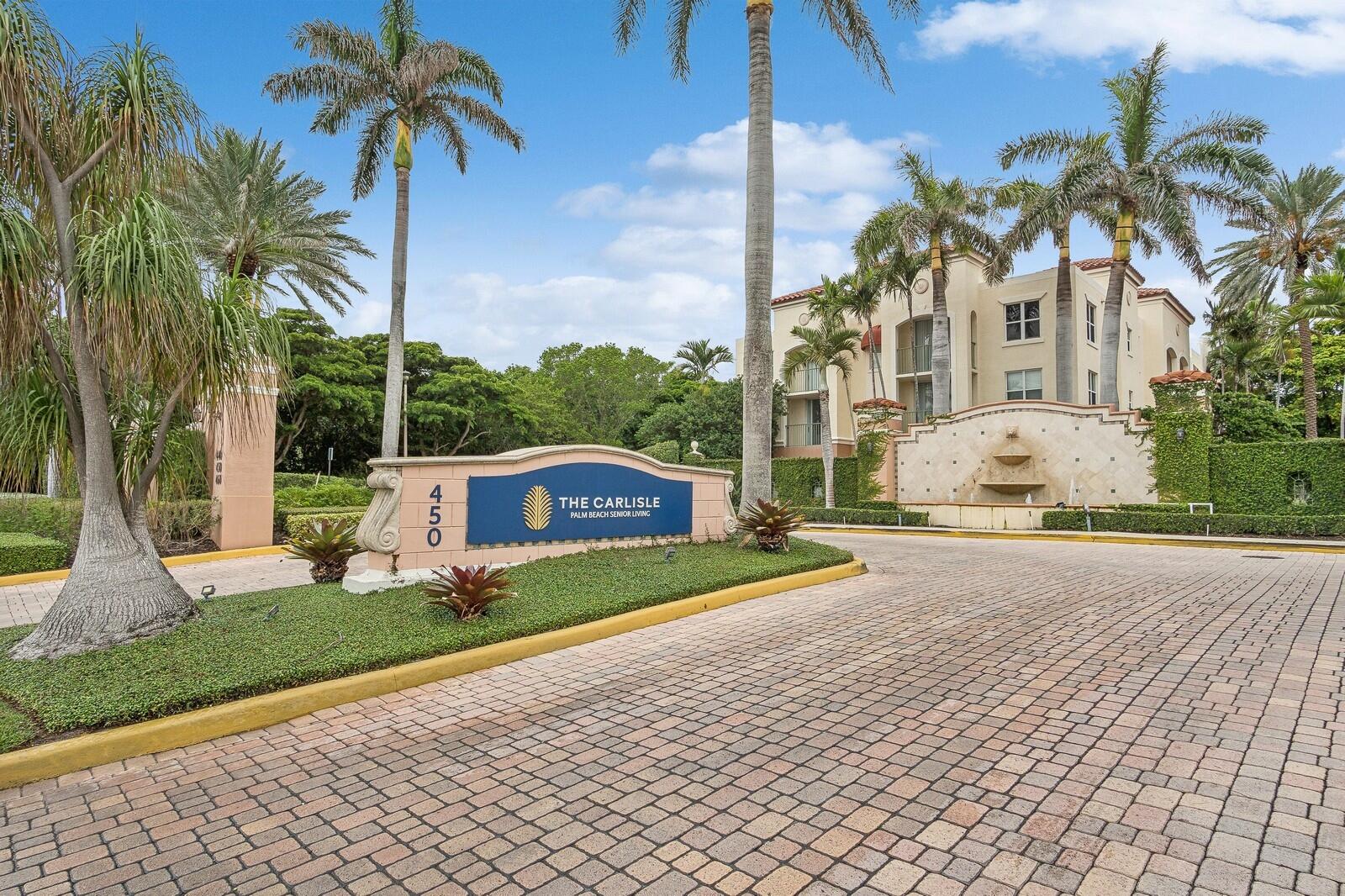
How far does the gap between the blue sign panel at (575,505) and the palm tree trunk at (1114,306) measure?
60.0 ft

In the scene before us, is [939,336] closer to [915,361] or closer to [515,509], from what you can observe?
[915,361]

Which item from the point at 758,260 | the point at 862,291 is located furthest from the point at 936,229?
the point at 758,260

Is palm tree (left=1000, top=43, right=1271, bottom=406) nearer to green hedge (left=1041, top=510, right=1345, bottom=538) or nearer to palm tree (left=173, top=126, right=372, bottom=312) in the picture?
green hedge (left=1041, top=510, right=1345, bottom=538)

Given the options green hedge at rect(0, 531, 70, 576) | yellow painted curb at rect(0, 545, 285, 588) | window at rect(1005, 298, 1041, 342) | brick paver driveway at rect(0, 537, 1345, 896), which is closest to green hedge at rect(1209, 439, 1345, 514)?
window at rect(1005, 298, 1041, 342)

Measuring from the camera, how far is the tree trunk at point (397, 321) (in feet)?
63.9

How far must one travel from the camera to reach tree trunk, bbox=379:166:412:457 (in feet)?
63.9

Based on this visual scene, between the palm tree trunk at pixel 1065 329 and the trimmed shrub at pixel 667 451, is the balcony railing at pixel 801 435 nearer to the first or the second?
the trimmed shrub at pixel 667 451

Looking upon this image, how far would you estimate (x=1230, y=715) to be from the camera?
476 cm

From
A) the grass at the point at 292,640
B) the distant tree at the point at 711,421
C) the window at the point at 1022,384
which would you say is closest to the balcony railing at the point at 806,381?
the distant tree at the point at 711,421

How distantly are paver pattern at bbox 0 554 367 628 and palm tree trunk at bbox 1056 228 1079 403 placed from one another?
79.4 ft

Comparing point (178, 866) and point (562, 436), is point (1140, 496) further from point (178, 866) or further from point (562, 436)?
point (562, 436)

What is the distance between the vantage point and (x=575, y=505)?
34.4ft

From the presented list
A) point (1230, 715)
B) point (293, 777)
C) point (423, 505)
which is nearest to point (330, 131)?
point (423, 505)

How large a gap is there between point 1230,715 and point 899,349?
103 feet
